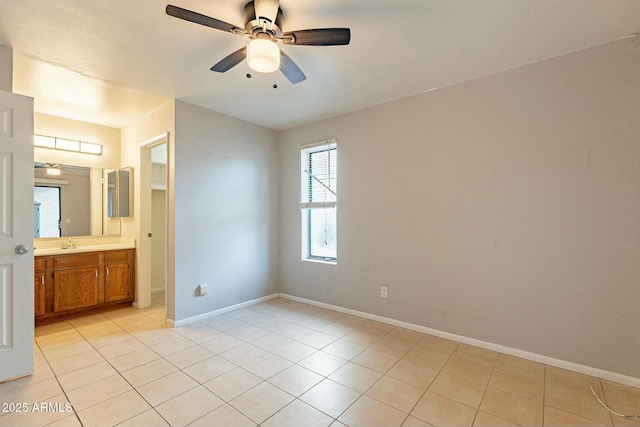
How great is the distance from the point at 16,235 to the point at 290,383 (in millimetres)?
2284

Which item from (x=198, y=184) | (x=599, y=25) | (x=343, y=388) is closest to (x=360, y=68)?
(x=599, y=25)

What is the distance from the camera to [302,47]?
2.28m

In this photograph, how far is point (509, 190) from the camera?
8.57 feet

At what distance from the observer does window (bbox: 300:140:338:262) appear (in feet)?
12.7

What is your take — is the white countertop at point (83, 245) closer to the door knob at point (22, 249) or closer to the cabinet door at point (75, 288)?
the cabinet door at point (75, 288)

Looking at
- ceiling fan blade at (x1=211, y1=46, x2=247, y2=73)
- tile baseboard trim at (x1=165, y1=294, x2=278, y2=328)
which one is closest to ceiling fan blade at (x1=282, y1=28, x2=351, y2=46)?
ceiling fan blade at (x1=211, y1=46, x2=247, y2=73)

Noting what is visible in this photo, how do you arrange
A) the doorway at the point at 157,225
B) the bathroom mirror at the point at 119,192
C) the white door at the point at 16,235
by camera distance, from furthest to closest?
the doorway at the point at 157,225 < the bathroom mirror at the point at 119,192 < the white door at the point at 16,235

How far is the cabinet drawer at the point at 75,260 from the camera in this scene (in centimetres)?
339

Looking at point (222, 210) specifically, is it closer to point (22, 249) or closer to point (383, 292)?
point (22, 249)

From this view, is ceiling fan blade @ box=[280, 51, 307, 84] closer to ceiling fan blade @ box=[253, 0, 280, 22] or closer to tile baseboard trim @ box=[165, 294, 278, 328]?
ceiling fan blade @ box=[253, 0, 280, 22]

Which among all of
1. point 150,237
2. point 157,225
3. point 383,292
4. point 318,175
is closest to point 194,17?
point 318,175

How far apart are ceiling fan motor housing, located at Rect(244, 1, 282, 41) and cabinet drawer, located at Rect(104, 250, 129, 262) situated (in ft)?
11.2

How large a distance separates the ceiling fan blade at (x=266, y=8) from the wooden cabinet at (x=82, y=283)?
354 cm

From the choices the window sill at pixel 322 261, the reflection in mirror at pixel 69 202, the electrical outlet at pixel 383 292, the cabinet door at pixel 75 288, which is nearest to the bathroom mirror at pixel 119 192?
the reflection in mirror at pixel 69 202
